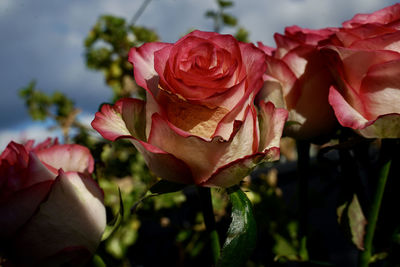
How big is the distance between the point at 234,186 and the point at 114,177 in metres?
0.76

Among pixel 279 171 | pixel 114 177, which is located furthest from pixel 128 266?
pixel 279 171

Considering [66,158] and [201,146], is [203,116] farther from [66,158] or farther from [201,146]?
[66,158]

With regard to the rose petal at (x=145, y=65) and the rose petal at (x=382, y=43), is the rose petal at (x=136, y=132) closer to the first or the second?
the rose petal at (x=145, y=65)

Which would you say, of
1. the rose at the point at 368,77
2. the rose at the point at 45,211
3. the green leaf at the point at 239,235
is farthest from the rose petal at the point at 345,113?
the rose at the point at 45,211

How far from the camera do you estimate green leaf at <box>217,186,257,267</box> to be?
24 centimetres

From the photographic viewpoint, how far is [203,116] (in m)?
0.27

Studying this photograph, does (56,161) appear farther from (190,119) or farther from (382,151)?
(382,151)

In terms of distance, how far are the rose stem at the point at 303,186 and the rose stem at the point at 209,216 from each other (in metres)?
0.14

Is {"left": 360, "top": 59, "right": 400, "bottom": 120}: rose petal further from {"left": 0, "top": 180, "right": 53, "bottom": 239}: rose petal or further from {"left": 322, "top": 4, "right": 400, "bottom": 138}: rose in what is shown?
{"left": 0, "top": 180, "right": 53, "bottom": 239}: rose petal

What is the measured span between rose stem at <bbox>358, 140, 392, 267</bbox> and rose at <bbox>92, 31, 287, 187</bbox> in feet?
0.42

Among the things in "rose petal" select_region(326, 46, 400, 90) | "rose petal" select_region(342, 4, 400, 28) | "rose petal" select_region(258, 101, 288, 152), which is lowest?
"rose petal" select_region(258, 101, 288, 152)

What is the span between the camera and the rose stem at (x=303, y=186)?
38 cm

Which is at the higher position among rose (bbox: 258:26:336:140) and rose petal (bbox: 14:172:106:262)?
rose (bbox: 258:26:336:140)

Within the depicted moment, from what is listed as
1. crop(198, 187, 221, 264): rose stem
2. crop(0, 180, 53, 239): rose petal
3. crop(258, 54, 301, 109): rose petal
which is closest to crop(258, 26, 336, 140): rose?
crop(258, 54, 301, 109): rose petal
